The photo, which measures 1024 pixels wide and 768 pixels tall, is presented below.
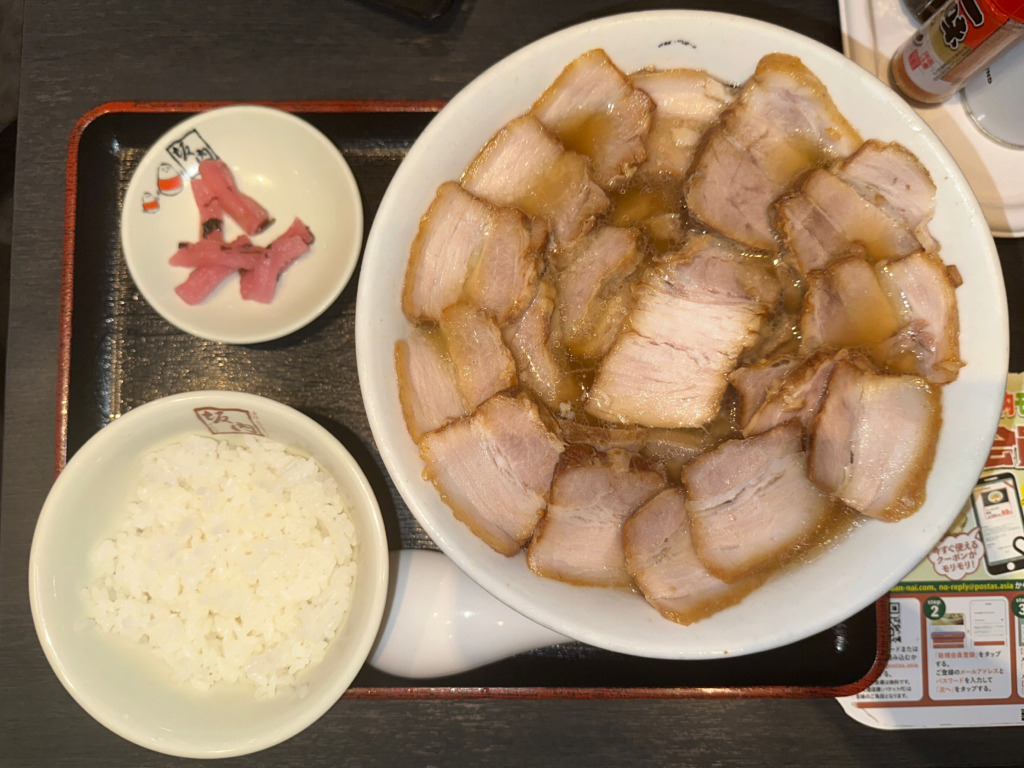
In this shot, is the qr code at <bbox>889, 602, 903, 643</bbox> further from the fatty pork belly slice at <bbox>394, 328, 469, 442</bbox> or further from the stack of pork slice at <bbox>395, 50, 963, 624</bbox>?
the fatty pork belly slice at <bbox>394, 328, 469, 442</bbox>

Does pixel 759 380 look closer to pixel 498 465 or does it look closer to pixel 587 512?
pixel 587 512

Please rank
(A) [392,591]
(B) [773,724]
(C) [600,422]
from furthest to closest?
(B) [773,724] < (A) [392,591] < (C) [600,422]

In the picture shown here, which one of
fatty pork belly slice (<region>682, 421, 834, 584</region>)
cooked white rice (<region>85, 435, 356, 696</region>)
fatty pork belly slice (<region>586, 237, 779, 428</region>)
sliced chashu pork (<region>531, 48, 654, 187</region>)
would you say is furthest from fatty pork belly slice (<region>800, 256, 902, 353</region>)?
cooked white rice (<region>85, 435, 356, 696</region>)

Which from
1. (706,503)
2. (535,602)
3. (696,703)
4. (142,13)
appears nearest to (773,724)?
(696,703)

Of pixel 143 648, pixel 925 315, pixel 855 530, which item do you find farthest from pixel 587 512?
pixel 143 648

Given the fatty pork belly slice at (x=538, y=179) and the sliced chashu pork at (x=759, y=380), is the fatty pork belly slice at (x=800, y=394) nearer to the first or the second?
the sliced chashu pork at (x=759, y=380)

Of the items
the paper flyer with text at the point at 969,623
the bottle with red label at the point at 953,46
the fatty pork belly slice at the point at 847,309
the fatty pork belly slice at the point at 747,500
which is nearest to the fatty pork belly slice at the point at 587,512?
the fatty pork belly slice at the point at 747,500

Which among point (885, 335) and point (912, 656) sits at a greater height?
point (885, 335)

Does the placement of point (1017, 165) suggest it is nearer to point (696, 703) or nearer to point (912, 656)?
point (912, 656)
